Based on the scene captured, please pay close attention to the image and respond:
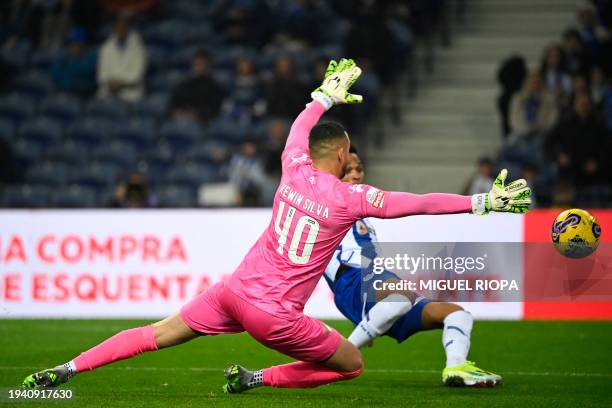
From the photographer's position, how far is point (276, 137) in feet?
55.5

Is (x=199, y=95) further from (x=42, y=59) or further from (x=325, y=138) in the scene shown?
(x=325, y=138)

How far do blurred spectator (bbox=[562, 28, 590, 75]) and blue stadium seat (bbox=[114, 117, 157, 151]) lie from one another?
22.0 ft

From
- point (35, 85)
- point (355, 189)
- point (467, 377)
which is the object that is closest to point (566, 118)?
point (467, 377)

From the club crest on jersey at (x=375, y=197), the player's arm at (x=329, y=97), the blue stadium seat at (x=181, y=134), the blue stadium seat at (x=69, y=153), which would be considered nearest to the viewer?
the club crest on jersey at (x=375, y=197)

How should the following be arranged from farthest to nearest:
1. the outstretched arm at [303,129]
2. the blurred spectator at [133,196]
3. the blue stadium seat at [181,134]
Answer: the blue stadium seat at [181,134] → the blurred spectator at [133,196] → the outstretched arm at [303,129]

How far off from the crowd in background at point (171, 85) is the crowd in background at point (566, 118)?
7.74 feet

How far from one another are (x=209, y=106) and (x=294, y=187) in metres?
11.1

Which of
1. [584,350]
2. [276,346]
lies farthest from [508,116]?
[276,346]

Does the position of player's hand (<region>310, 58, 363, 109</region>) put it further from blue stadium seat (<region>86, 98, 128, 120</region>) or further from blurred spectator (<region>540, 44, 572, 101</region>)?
blue stadium seat (<region>86, 98, 128, 120</region>)

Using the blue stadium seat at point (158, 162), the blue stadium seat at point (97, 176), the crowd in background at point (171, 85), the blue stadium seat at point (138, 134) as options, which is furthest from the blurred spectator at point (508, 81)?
the blue stadium seat at point (97, 176)

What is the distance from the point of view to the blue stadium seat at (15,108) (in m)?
19.3

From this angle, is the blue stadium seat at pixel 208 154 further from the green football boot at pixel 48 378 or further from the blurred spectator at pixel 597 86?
the green football boot at pixel 48 378

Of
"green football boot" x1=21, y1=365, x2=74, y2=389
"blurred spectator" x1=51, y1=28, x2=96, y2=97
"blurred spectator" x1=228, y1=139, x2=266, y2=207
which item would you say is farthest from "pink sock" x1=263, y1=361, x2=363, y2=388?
"blurred spectator" x1=51, y1=28, x2=96, y2=97

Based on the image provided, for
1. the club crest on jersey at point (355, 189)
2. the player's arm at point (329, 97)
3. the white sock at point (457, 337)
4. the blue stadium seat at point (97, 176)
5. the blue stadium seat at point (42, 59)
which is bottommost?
the white sock at point (457, 337)
